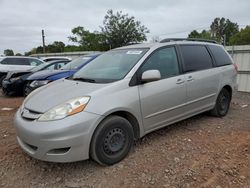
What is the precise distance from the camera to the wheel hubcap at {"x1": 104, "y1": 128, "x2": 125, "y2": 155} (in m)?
3.01

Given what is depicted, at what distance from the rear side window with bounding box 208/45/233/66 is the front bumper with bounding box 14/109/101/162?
3156mm

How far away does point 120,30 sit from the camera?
102 feet

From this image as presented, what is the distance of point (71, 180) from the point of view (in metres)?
2.85

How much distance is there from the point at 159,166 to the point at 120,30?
96.7ft

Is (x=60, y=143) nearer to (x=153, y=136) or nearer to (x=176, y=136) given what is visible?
(x=153, y=136)

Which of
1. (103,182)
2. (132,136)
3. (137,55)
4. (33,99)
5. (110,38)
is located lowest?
(103,182)

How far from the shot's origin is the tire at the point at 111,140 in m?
2.90

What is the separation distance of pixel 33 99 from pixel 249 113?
473cm

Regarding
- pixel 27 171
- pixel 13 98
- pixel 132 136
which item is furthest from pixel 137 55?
pixel 13 98

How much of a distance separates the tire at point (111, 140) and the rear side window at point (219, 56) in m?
2.71


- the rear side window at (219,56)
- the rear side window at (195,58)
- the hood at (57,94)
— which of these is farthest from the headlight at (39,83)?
the rear side window at (219,56)

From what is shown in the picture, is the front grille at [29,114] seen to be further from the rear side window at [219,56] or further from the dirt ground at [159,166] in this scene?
the rear side window at [219,56]

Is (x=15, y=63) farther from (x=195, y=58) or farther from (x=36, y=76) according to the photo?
(x=195, y=58)

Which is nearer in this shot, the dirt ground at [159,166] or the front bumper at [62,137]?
the front bumper at [62,137]
